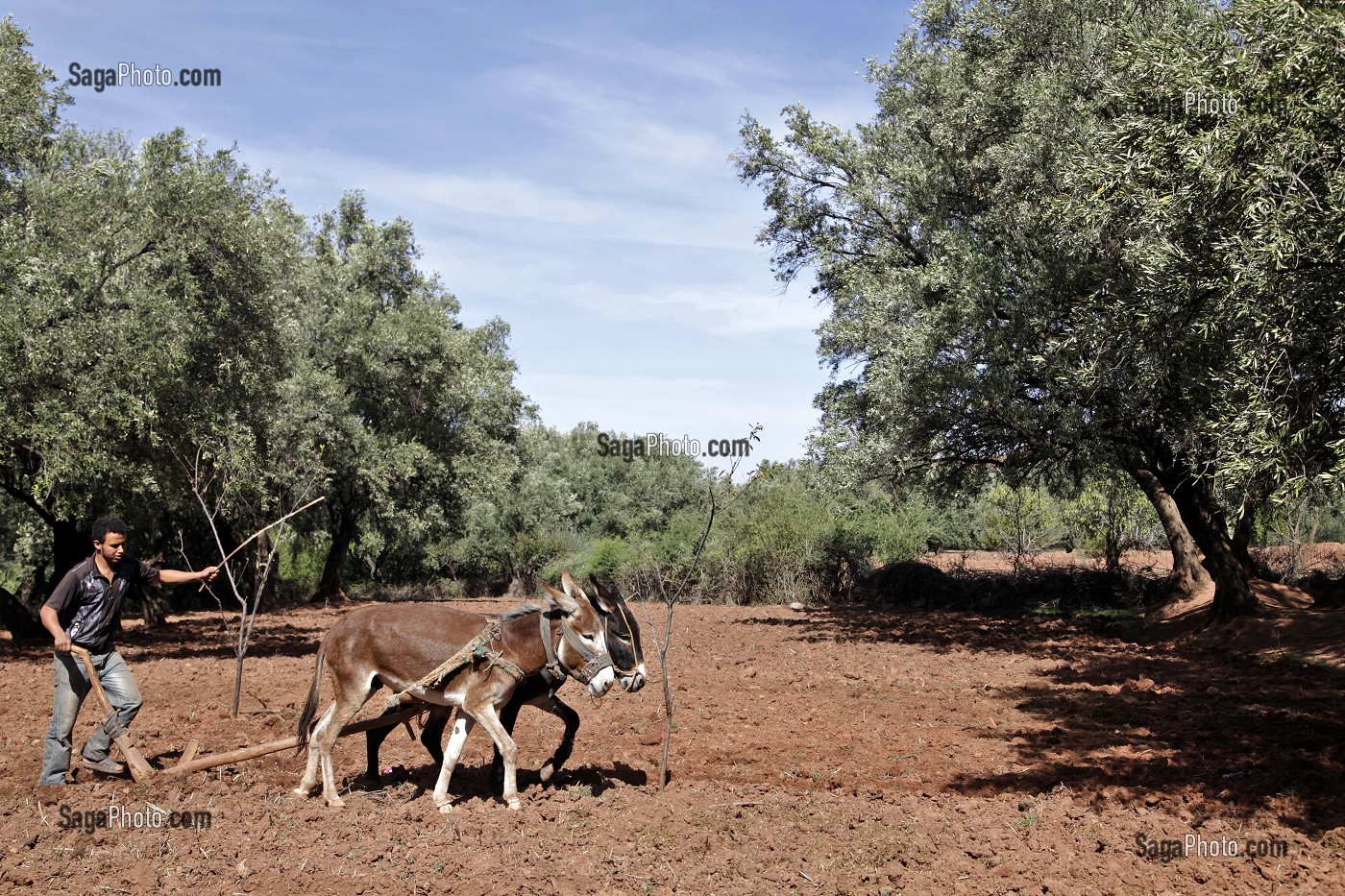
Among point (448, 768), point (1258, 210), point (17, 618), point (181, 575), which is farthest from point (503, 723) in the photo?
point (17, 618)

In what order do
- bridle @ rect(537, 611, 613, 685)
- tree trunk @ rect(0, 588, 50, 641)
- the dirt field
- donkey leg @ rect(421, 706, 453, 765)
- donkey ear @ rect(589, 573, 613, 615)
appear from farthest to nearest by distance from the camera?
tree trunk @ rect(0, 588, 50, 641)
donkey leg @ rect(421, 706, 453, 765)
donkey ear @ rect(589, 573, 613, 615)
bridle @ rect(537, 611, 613, 685)
the dirt field

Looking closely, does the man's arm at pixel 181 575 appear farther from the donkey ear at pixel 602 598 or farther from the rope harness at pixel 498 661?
the donkey ear at pixel 602 598

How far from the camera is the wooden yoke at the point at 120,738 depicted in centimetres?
795

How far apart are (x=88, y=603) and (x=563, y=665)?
396cm

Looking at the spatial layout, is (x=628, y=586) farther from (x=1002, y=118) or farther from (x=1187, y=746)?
(x=1187, y=746)

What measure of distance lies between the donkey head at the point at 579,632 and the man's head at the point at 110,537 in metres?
3.56

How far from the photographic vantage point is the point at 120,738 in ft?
26.6

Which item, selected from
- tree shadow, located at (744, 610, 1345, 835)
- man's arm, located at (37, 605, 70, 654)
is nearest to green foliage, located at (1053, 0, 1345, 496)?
tree shadow, located at (744, 610, 1345, 835)

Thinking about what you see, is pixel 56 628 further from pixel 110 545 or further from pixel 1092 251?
pixel 1092 251

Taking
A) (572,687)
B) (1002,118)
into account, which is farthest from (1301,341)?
(1002,118)

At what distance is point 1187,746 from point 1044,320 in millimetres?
8612

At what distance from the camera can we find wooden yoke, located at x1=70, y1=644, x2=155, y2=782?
795cm

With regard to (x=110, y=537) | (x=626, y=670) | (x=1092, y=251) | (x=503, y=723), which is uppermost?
(x=1092, y=251)

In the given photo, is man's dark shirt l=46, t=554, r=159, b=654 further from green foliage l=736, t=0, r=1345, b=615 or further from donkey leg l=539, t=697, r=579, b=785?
green foliage l=736, t=0, r=1345, b=615
